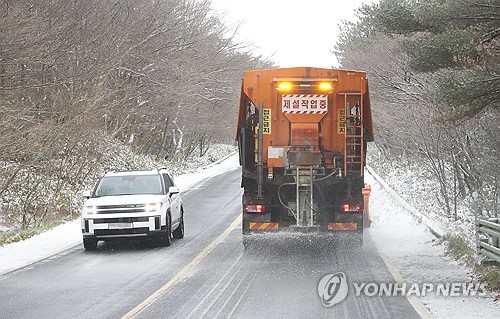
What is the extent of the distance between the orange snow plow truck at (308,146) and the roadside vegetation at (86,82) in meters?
8.62

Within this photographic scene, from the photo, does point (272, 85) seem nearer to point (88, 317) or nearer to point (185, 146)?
point (88, 317)

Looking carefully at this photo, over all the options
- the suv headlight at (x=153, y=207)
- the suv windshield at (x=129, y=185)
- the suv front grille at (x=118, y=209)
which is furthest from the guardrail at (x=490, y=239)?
the suv windshield at (x=129, y=185)

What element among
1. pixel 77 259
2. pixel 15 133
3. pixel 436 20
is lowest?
pixel 77 259

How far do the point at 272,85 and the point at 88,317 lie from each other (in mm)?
7413

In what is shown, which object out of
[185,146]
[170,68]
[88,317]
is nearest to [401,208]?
[88,317]

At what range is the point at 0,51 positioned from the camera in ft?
71.5

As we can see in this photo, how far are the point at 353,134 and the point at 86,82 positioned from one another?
1864 centimetres

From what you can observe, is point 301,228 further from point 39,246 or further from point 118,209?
point 39,246

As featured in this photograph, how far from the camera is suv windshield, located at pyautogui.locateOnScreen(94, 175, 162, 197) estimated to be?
1780cm

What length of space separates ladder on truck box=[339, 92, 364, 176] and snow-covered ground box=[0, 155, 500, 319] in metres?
1.75

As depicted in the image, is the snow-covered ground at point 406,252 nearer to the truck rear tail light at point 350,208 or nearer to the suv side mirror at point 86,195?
the truck rear tail light at point 350,208

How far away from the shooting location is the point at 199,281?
1227 cm

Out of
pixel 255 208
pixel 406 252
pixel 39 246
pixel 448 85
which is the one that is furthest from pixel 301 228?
pixel 39 246

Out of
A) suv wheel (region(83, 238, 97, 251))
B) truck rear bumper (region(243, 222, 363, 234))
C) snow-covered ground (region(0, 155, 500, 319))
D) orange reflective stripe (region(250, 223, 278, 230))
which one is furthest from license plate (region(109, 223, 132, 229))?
orange reflective stripe (region(250, 223, 278, 230))
